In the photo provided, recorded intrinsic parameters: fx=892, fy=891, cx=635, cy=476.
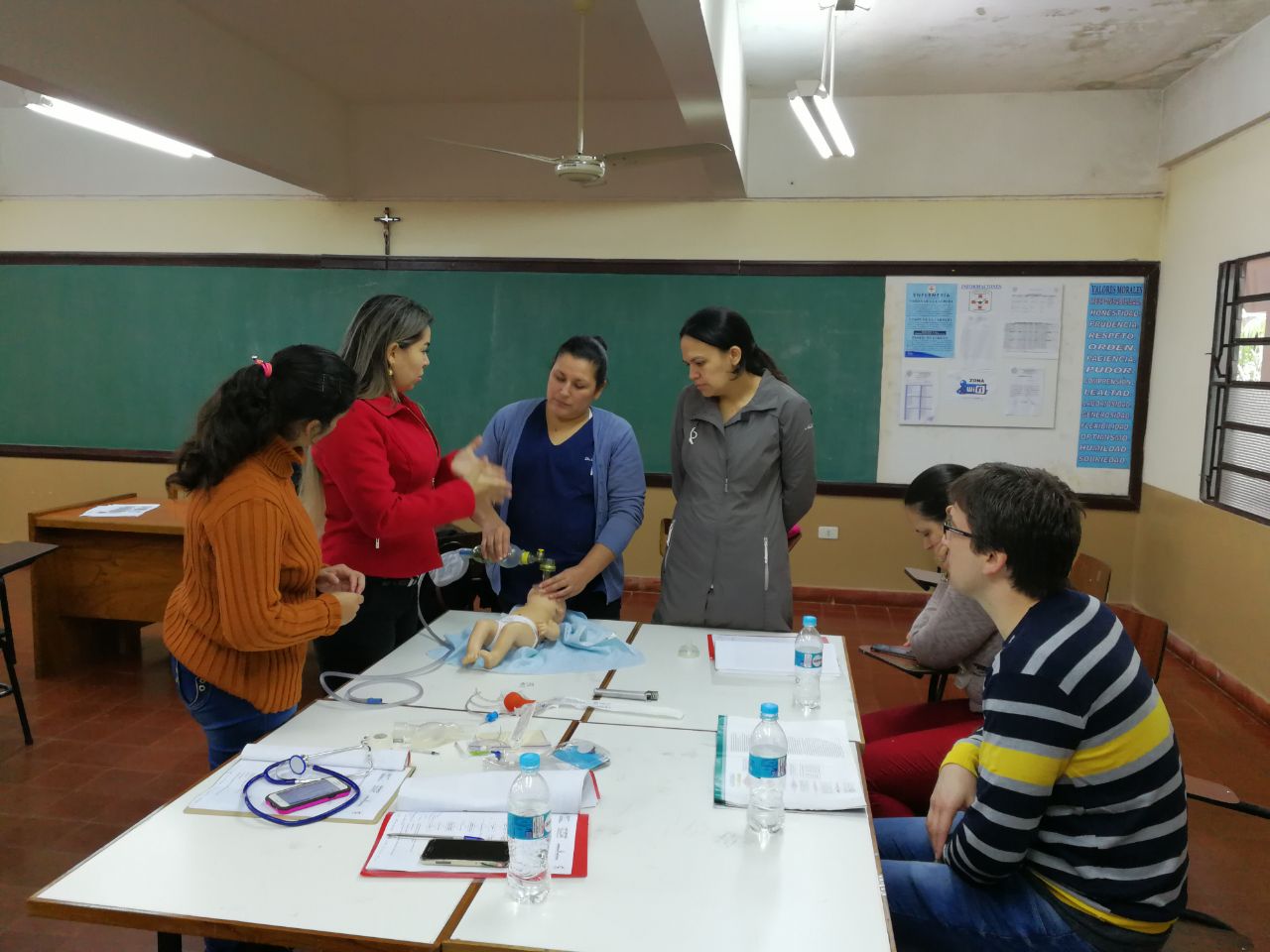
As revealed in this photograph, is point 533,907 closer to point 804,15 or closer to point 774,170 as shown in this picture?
point 804,15

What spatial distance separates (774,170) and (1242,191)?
2.42m

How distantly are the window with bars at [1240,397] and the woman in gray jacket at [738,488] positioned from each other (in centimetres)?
260

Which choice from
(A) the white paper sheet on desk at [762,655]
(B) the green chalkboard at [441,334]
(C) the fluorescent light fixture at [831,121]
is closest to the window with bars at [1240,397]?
(B) the green chalkboard at [441,334]

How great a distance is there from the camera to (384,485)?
2.33 metres

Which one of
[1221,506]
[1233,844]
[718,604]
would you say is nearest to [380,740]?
[718,604]

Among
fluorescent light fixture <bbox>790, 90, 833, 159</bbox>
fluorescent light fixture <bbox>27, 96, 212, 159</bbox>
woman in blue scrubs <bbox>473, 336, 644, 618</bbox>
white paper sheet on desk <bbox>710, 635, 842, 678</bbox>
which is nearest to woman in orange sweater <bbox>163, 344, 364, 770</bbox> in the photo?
woman in blue scrubs <bbox>473, 336, 644, 618</bbox>

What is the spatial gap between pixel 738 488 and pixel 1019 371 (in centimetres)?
333

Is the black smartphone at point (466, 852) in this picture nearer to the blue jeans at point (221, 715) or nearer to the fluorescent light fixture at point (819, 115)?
the blue jeans at point (221, 715)

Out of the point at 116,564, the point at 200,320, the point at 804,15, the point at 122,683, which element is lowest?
the point at 122,683

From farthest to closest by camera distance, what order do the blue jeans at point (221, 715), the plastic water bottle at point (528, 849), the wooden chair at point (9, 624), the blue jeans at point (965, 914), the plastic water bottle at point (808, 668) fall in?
the wooden chair at point (9, 624) → the plastic water bottle at point (808, 668) → the blue jeans at point (221, 715) → the blue jeans at point (965, 914) → the plastic water bottle at point (528, 849)

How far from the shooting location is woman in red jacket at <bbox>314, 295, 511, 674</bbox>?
2314 mm

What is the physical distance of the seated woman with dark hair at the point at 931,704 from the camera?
7.42 feet

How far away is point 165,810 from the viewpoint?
5.16ft

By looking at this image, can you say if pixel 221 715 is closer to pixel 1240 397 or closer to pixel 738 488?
pixel 738 488
